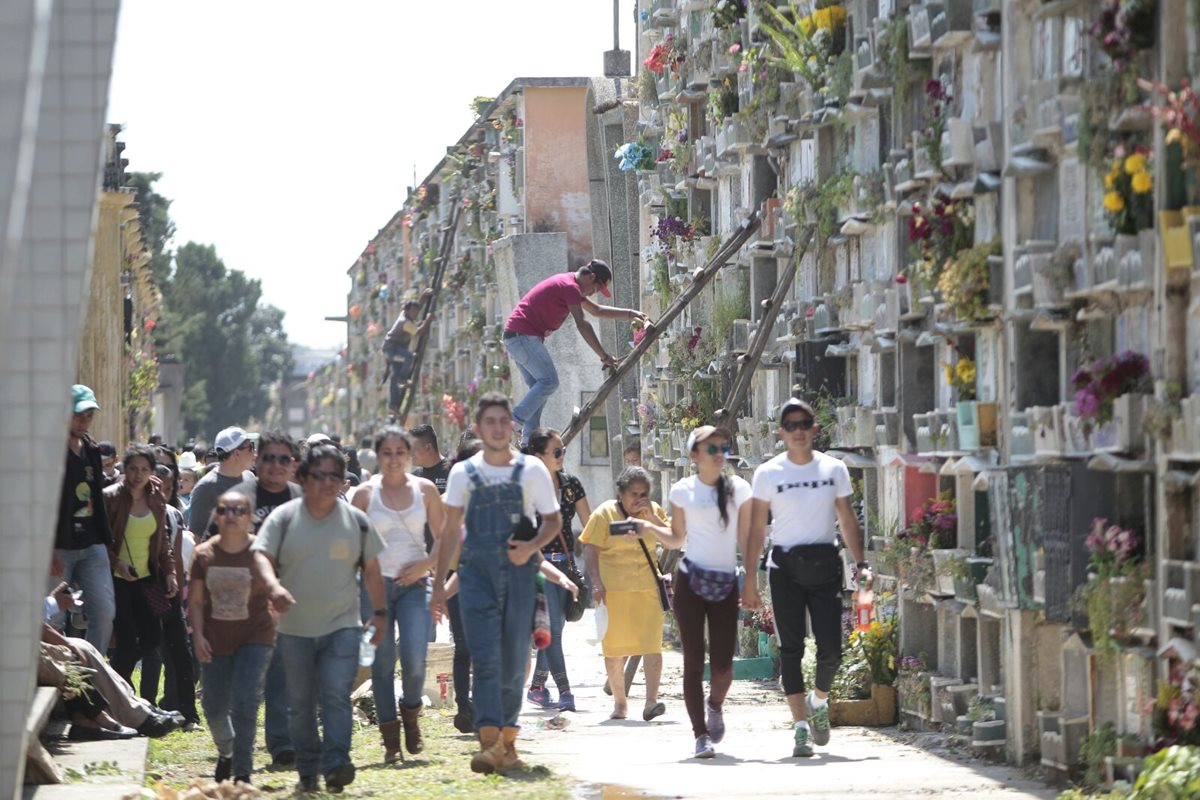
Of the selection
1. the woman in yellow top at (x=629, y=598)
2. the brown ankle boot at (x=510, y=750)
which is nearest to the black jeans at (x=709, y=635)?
the brown ankle boot at (x=510, y=750)

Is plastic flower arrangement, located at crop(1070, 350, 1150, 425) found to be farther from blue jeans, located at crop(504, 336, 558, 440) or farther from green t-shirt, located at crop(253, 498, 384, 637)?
blue jeans, located at crop(504, 336, 558, 440)

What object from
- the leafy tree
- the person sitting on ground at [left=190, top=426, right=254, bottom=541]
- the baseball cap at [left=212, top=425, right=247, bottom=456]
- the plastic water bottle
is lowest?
the plastic water bottle

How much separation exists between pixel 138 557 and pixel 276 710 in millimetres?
2429

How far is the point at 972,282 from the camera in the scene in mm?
13922

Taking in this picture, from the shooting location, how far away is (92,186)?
9.17m

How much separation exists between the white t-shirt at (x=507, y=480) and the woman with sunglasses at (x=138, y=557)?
3426 millimetres

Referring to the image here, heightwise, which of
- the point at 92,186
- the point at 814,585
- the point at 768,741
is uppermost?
the point at 92,186

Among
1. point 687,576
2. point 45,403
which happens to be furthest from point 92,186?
point 687,576

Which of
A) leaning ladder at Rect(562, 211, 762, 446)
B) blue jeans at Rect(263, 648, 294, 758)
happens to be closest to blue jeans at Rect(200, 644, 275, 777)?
blue jeans at Rect(263, 648, 294, 758)

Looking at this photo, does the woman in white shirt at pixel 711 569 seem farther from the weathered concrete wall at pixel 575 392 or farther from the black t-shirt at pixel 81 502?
the weathered concrete wall at pixel 575 392

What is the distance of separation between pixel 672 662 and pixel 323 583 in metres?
10.5

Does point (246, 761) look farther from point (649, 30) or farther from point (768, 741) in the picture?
point (649, 30)

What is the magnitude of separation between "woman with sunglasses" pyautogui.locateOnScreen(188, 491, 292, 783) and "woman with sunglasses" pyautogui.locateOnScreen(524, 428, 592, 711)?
3.64 metres

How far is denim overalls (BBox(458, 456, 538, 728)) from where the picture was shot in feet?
40.3
